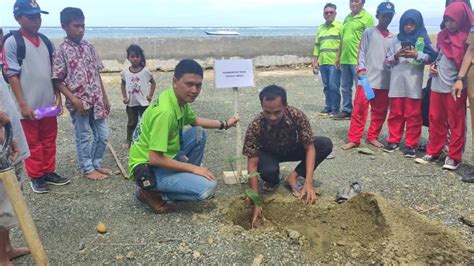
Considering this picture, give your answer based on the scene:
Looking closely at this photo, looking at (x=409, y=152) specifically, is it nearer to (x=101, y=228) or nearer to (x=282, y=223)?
(x=282, y=223)

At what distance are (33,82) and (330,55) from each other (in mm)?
4991

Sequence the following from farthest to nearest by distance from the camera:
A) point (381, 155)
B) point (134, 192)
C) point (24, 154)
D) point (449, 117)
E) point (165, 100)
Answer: point (381, 155), point (449, 117), point (134, 192), point (165, 100), point (24, 154)

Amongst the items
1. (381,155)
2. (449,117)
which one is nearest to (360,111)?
(381,155)

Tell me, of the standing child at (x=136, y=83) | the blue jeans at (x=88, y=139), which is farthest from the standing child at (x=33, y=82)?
the standing child at (x=136, y=83)

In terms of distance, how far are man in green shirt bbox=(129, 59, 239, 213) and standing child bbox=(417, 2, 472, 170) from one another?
275 cm

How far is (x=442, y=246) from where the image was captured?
2.82 metres

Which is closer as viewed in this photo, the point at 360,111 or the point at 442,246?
the point at 442,246

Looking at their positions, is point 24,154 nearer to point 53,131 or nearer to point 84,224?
point 84,224

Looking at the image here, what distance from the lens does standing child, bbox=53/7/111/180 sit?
3.88m

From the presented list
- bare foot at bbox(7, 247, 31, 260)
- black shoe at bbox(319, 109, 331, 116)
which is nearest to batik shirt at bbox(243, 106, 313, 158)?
bare foot at bbox(7, 247, 31, 260)

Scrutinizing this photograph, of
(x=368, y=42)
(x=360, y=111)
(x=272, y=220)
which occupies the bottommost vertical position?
(x=272, y=220)

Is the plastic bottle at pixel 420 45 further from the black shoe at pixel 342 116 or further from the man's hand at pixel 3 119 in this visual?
the man's hand at pixel 3 119

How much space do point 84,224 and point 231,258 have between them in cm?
136

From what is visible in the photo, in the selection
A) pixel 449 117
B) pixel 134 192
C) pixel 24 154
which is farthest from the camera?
pixel 449 117
